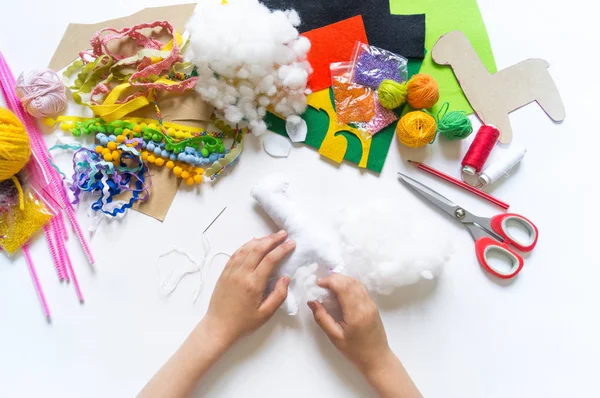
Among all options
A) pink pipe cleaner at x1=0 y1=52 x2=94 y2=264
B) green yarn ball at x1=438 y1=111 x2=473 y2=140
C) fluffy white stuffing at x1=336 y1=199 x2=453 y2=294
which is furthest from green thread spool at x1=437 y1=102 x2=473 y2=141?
pink pipe cleaner at x1=0 y1=52 x2=94 y2=264

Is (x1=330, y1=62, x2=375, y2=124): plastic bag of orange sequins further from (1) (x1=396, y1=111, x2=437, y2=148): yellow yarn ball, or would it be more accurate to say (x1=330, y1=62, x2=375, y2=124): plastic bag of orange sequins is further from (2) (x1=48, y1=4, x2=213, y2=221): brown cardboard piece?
(2) (x1=48, y1=4, x2=213, y2=221): brown cardboard piece

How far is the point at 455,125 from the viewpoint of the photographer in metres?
0.96

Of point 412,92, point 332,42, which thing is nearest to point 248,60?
point 332,42

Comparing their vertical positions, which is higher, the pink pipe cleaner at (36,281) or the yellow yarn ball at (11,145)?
the yellow yarn ball at (11,145)

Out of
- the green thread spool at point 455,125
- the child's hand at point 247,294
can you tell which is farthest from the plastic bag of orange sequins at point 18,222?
the green thread spool at point 455,125

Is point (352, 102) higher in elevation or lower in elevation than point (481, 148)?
lower

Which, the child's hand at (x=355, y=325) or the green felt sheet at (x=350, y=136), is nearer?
the child's hand at (x=355, y=325)

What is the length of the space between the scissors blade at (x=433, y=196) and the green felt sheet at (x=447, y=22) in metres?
0.25

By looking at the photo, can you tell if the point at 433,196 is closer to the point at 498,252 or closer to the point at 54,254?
the point at 498,252

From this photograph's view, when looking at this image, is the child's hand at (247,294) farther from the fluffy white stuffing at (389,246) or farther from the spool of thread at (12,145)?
the spool of thread at (12,145)

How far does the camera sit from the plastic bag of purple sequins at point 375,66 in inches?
39.6

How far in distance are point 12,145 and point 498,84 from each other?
1057 millimetres

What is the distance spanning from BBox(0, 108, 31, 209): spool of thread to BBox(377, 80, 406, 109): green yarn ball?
76 cm

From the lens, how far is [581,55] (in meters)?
1.06
